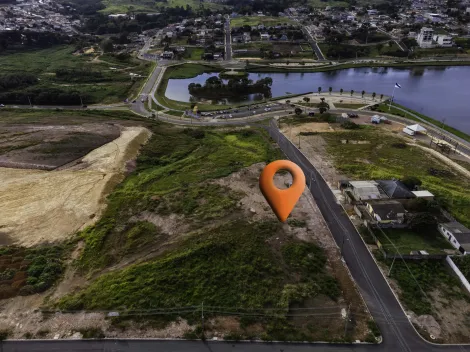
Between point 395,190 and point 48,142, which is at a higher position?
point 48,142

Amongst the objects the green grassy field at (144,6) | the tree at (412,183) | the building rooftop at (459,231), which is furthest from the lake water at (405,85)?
the green grassy field at (144,6)

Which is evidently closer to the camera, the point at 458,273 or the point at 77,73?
the point at 458,273

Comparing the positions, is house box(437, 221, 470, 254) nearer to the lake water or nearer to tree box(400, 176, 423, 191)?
tree box(400, 176, 423, 191)

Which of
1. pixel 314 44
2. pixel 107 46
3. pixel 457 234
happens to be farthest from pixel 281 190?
pixel 107 46

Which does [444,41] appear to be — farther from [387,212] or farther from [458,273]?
[458,273]

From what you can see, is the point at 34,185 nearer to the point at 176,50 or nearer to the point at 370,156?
the point at 370,156

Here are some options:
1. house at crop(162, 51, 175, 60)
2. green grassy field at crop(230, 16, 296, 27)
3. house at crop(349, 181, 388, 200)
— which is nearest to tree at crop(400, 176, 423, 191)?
house at crop(349, 181, 388, 200)

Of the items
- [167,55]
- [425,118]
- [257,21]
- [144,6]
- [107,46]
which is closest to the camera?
[425,118]
